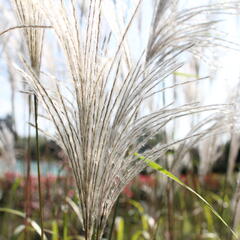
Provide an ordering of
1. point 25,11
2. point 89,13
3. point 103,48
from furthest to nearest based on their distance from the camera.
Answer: point 25,11
point 103,48
point 89,13

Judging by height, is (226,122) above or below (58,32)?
below

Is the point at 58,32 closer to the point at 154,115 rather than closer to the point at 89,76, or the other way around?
the point at 89,76

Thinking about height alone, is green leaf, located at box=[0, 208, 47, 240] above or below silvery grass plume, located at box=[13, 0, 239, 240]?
below

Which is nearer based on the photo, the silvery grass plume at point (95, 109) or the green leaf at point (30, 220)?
the silvery grass plume at point (95, 109)

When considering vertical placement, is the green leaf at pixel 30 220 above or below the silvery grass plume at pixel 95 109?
below

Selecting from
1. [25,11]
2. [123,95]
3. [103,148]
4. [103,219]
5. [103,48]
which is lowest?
[103,219]

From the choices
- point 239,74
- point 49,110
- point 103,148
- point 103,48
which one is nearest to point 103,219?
point 103,148

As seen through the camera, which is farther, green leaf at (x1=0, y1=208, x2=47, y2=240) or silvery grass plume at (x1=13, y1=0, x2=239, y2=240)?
green leaf at (x1=0, y1=208, x2=47, y2=240)

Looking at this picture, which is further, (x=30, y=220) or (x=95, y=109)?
(x=30, y=220)

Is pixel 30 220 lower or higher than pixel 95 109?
lower

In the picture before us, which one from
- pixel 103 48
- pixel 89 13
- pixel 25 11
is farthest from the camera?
pixel 25 11

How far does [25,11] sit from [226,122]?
2.56ft

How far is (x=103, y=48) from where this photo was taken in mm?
1053

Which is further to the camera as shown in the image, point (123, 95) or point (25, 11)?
point (25, 11)
